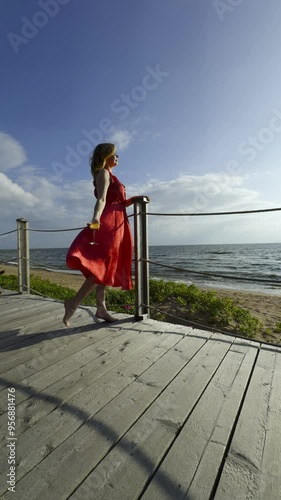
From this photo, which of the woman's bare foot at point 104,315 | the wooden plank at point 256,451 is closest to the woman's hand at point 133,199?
the woman's bare foot at point 104,315

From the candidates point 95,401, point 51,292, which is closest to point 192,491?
point 95,401

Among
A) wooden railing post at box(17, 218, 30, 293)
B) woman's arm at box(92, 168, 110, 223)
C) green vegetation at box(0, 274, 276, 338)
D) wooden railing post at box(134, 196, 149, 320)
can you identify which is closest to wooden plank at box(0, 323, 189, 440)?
wooden railing post at box(134, 196, 149, 320)

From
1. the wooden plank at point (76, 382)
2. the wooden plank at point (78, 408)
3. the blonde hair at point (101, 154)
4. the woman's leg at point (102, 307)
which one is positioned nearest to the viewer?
the wooden plank at point (78, 408)

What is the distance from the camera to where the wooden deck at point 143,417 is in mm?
942

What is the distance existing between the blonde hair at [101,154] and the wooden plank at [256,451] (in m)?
2.05

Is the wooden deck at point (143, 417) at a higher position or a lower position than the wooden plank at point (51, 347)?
lower

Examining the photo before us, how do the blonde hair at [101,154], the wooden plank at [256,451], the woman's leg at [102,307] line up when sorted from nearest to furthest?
the wooden plank at [256,451], the blonde hair at [101,154], the woman's leg at [102,307]

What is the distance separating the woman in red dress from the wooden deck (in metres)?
0.47

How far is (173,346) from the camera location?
2.15 metres

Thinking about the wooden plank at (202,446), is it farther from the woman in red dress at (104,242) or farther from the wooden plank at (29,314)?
the wooden plank at (29,314)

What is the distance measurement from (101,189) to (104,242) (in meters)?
0.46

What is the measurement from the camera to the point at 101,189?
→ 2.44 metres

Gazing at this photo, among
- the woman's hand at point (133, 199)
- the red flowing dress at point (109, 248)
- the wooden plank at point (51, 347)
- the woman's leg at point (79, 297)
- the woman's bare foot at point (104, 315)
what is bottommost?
the wooden plank at point (51, 347)

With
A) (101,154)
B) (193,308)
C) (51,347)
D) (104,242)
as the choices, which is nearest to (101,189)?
(101,154)
